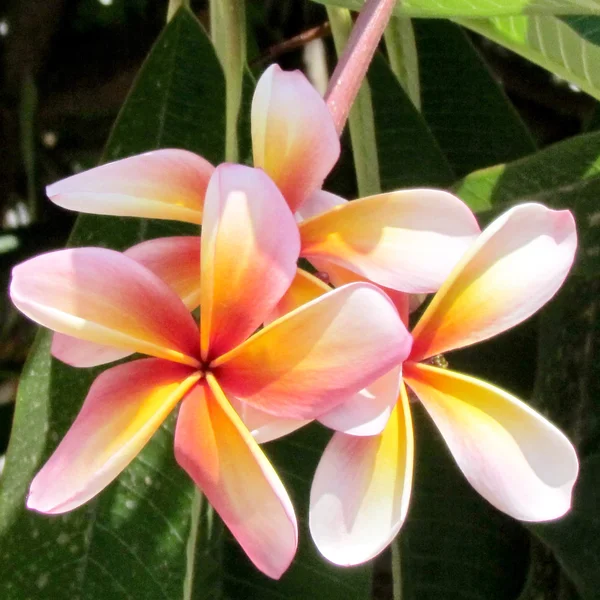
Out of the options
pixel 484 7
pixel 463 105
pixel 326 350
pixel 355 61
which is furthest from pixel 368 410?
pixel 463 105

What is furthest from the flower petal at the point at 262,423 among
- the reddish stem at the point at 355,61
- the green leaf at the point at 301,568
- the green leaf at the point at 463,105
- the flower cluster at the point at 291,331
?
the green leaf at the point at 463,105

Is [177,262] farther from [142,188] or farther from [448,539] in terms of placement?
[448,539]

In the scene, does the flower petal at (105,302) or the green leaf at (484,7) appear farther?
the green leaf at (484,7)

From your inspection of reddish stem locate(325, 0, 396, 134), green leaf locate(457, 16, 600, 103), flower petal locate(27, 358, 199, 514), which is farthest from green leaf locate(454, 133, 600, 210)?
flower petal locate(27, 358, 199, 514)

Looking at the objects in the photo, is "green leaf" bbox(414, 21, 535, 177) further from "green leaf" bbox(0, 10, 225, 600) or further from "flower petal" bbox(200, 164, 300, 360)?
"flower petal" bbox(200, 164, 300, 360)

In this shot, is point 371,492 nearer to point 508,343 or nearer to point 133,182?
point 133,182

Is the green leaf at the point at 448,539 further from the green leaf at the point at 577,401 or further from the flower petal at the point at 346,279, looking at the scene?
the flower petal at the point at 346,279

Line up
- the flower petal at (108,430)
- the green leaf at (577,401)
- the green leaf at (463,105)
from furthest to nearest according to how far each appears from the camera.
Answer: the green leaf at (463,105)
the green leaf at (577,401)
the flower petal at (108,430)

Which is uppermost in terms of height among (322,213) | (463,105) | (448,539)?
(322,213)
